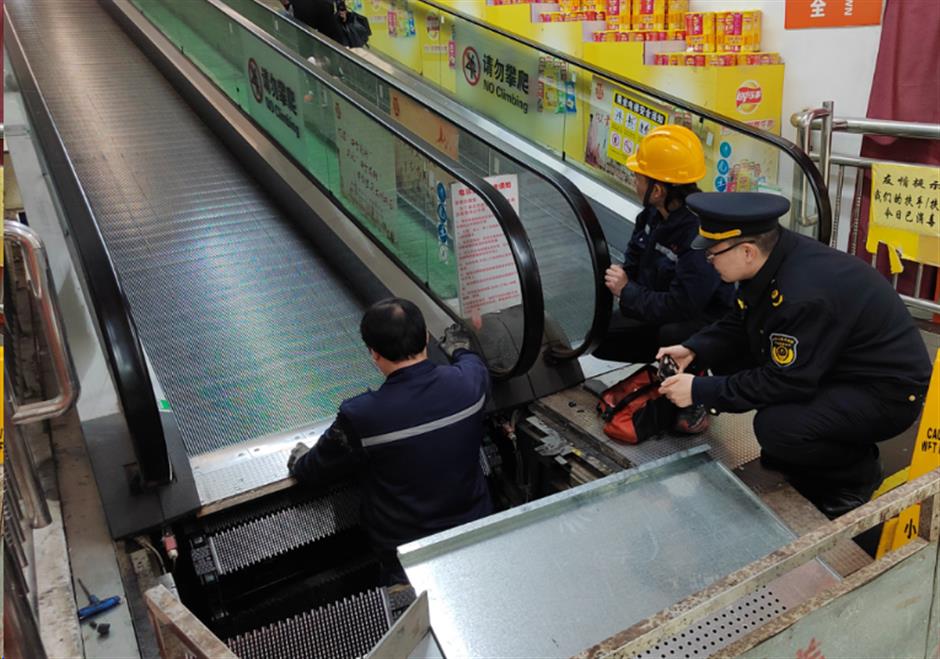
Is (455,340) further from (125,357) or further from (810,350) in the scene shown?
(810,350)

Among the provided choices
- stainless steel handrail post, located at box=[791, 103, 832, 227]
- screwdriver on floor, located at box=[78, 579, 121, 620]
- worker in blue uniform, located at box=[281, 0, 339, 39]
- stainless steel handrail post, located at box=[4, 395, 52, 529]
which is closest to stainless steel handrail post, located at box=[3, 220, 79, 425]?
stainless steel handrail post, located at box=[4, 395, 52, 529]

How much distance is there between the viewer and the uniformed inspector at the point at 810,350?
8.52 feet

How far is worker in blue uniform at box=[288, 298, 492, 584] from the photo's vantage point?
277 cm

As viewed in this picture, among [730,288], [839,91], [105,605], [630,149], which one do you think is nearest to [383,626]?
[105,605]

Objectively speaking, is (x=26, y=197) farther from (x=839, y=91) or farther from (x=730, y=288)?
(x=839, y=91)

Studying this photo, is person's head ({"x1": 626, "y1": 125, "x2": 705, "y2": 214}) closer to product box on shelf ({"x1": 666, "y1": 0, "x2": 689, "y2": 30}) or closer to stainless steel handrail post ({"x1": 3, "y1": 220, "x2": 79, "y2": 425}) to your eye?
stainless steel handrail post ({"x1": 3, "y1": 220, "x2": 79, "y2": 425})

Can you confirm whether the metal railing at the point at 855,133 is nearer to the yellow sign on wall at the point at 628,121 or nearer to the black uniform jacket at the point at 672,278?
the yellow sign on wall at the point at 628,121

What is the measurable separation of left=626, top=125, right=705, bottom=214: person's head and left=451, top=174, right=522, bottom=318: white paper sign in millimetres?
695

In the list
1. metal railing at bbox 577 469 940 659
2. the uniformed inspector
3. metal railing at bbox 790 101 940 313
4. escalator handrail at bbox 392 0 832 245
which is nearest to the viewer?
metal railing at bbox 577 469 940 659

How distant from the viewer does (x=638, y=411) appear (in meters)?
3.27

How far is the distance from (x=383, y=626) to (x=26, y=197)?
12.9 ft

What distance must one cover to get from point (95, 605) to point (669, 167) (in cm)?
280

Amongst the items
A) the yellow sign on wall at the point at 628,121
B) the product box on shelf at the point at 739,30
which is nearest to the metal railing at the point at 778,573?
the yellow sign on wall at the point at 628,121

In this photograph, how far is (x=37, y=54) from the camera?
8.10m
